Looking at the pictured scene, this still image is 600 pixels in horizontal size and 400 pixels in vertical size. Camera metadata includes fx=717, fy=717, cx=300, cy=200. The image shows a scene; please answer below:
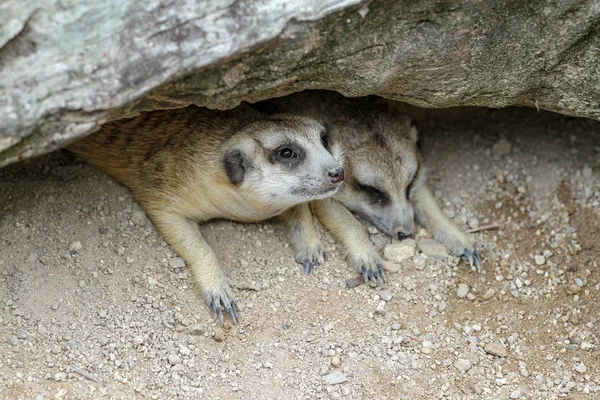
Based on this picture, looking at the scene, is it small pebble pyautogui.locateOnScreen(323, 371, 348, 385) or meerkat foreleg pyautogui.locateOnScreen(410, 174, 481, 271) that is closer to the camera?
small pebble pyautogui.locateOnScreen(323, 371, 348, 385)

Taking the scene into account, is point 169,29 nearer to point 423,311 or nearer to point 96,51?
point 96,51

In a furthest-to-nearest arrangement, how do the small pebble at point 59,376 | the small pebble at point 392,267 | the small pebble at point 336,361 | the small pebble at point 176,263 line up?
the small pebble at point 392,267 → the small pebble at point 176,263 → the small pebble at point 336,361 → the small pebble at point 59,376

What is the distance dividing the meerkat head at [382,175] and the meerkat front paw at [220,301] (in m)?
1.04

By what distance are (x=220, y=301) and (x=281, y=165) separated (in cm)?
72

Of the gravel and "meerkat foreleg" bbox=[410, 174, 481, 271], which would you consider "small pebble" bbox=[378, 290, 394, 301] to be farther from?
"meerkat foreleg" bbox=[410, 174, 481, 271]

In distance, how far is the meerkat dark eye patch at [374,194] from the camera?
409cm

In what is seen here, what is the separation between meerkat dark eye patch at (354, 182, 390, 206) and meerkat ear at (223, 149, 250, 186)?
839 mm

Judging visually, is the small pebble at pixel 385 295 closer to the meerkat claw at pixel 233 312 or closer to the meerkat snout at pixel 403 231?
the meerkat snout at pixel 403 231

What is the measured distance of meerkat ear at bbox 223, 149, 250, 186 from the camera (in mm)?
3545

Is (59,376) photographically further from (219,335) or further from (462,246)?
(462,246)

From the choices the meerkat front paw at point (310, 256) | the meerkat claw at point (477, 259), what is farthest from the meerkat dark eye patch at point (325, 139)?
the meerkat claw at point (477, 259)

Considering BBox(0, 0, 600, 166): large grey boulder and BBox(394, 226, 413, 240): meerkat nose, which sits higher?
BBox(0, 0, 600, 166): large grey boulder

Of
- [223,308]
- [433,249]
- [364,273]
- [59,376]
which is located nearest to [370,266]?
[364,273]

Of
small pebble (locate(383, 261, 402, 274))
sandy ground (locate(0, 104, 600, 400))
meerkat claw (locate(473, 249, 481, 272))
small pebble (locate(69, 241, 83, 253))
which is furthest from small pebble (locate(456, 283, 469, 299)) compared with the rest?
small pebble (locate(69, 241, 83, 253))
